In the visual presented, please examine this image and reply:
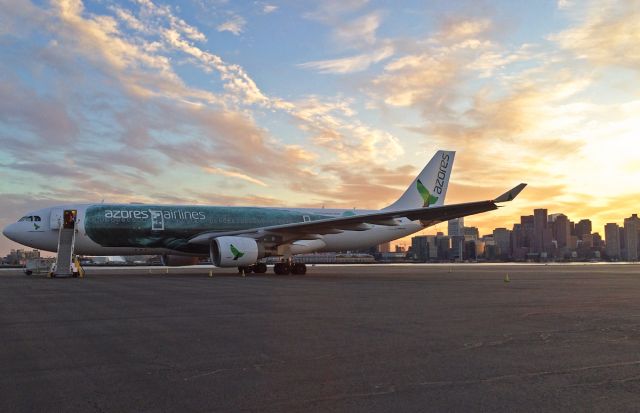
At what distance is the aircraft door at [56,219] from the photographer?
2689 cm

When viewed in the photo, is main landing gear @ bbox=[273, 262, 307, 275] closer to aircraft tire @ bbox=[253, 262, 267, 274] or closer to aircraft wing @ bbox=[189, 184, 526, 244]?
aircraft tire @ bbox=[253, 262, 267, 274]

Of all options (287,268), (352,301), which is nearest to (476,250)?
(287,268)

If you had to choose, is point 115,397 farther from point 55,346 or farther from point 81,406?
point 55,346

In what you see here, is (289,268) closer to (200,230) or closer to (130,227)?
(200,230)

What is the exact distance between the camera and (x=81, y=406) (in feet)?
14.6

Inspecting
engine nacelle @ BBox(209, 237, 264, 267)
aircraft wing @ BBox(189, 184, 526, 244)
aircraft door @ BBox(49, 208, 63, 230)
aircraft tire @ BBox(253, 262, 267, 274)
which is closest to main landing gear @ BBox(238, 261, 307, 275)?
aircraft tire @ BBox(253, 262, 267, 274)

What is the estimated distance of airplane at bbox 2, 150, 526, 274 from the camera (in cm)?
2628

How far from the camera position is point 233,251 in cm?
2606

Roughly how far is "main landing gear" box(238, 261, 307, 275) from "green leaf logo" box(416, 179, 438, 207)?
9.70m

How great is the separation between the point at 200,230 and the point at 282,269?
15.4ft

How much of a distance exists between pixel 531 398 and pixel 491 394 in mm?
322

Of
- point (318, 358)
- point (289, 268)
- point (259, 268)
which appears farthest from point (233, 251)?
point (318, 358)

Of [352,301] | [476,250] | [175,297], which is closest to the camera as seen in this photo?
[352,301]

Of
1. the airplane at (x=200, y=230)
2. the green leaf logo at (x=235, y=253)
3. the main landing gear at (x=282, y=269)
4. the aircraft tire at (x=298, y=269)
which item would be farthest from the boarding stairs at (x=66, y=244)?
the aircraft tire at (x=298, y=269)
